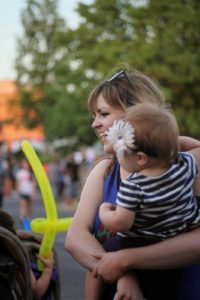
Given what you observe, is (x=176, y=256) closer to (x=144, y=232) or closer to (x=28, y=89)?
(x=144, y=232)

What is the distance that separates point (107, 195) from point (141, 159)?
1.01ft

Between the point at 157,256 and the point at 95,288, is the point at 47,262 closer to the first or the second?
the point at 95,288

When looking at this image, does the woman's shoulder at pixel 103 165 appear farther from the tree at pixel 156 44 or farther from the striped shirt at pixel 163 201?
the tree at pixel 156 44

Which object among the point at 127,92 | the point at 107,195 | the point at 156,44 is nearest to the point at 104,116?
the point at 127,92

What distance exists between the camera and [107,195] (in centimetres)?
260

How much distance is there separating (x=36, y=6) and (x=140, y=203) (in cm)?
6246

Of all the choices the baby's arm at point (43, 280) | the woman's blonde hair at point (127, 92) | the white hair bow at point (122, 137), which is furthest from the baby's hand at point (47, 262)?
the white hair bow at point (122, 137)

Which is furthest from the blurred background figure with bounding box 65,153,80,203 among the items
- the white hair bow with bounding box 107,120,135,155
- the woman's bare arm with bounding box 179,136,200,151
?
the white hair bow with bounding box 107,120,135,155

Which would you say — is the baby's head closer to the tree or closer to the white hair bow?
the white hair bow

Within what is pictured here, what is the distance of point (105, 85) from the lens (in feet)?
8.92

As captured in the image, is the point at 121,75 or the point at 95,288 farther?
the point at 121,75

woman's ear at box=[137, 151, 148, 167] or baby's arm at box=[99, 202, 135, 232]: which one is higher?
woman's ear at box=[137, 151, 148, 167]

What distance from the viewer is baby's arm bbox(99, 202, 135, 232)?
2303mm

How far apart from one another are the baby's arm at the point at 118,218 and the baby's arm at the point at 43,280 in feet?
4.29
